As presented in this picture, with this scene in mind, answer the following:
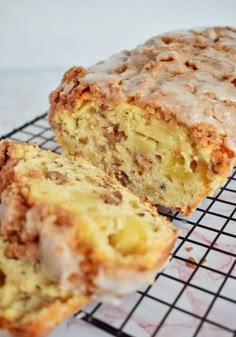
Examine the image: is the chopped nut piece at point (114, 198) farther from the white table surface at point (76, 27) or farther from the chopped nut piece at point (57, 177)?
the white table surface at point (76, 27)

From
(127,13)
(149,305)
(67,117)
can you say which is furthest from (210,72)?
(127,13)

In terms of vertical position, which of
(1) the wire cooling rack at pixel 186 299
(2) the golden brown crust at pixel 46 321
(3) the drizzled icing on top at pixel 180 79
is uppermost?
(3) the drizzled icing on top at pixel 180 79

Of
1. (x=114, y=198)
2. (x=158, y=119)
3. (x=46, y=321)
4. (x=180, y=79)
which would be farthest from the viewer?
(x=180, y=79)

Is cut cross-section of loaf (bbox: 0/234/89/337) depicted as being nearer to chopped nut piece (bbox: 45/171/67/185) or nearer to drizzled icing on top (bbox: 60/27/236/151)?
chopped nut piece (bbox: 45/171/67/185)

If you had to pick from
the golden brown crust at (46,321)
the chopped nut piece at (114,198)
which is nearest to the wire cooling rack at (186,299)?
the golden brown crust at (46,321)

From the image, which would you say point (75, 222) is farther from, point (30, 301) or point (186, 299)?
point (186, 299)

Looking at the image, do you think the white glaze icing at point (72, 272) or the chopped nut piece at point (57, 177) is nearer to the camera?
the white glaze icing at point (72, 272)

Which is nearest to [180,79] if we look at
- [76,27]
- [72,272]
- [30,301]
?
[72,272]

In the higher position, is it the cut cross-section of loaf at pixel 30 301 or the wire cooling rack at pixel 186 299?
the cut cross-section of loaf at pixel 30 301
